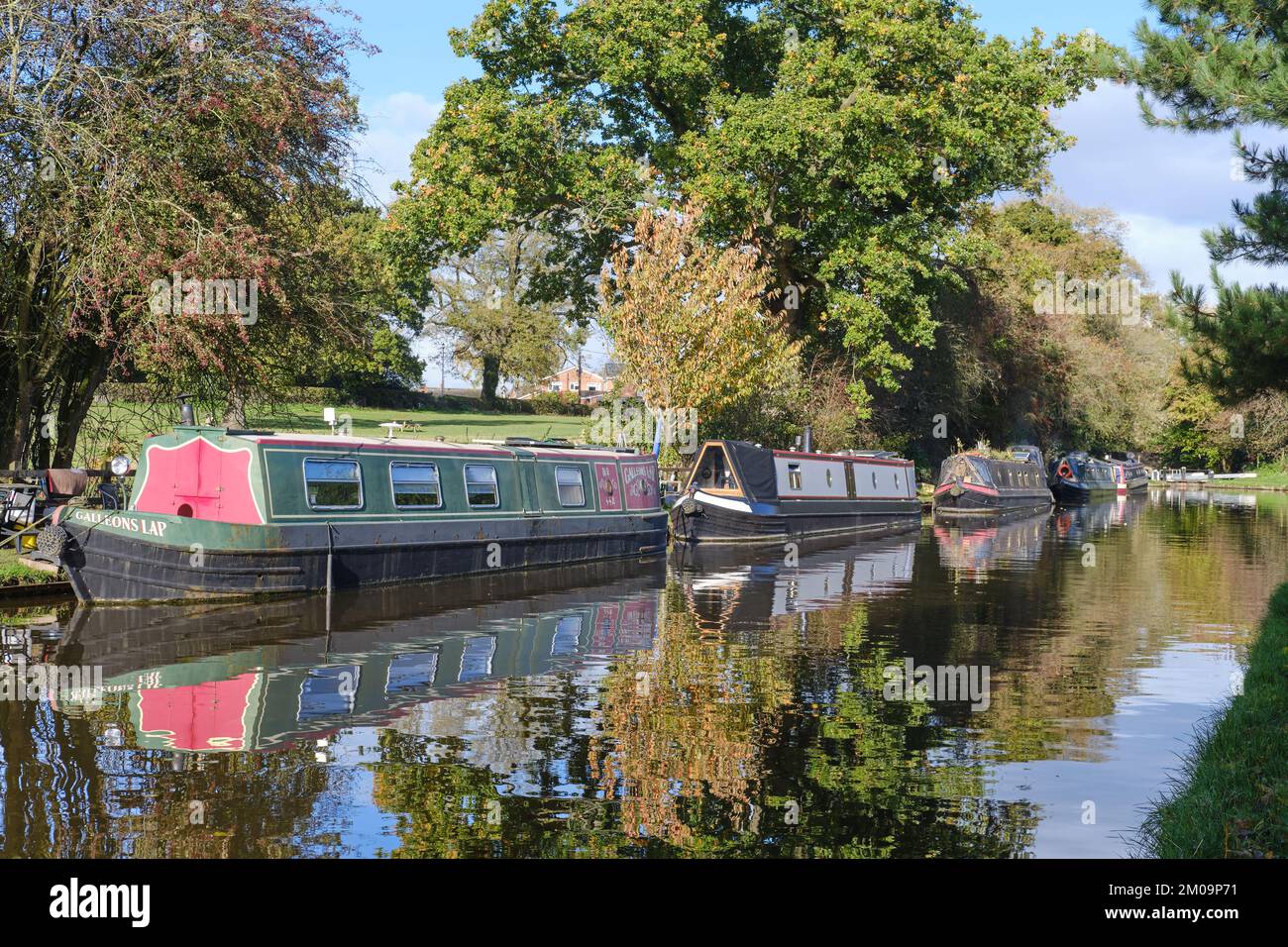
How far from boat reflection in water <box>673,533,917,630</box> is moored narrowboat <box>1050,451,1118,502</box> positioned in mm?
27433

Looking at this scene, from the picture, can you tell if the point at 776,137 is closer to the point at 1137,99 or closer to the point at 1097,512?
the point at 1137,99

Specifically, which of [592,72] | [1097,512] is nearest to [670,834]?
[592,72]

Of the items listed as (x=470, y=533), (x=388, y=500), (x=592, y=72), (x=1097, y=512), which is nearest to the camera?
(x=388, y=500)

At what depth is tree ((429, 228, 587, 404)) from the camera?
67.8m

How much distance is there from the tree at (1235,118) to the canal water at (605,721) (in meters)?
3.70

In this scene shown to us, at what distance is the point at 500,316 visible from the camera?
67.7 m

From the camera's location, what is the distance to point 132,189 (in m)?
18.5

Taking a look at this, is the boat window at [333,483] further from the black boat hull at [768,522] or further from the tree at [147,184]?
the black boat hull at [768,522]

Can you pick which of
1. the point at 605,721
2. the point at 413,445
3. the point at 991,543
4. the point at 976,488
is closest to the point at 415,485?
the point at 413,445

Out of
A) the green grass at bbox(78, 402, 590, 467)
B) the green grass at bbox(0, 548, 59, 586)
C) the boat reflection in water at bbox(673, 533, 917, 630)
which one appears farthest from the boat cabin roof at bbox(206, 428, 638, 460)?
the green grass at bbox(78, 402, 590, 467)

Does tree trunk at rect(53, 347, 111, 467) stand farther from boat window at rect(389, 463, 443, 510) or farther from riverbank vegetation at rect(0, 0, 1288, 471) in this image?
boat window at rect(389, 463, 443, 510)

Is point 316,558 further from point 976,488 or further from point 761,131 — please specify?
point 976,488

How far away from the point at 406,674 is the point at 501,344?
187ft

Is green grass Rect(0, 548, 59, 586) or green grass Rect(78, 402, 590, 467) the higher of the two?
green grass Rect(78, 402, 590, 467)
